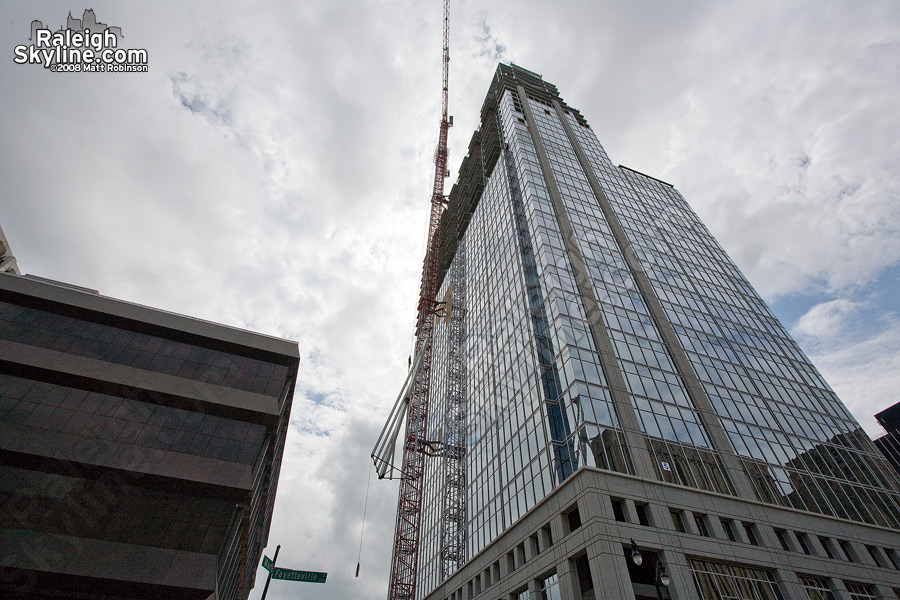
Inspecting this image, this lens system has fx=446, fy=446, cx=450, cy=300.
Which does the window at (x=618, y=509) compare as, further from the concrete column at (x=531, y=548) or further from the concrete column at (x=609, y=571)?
the concrete column at (x=531, y=548)

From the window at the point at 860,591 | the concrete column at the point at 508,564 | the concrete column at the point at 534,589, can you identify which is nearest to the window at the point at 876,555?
the window at the point at 860,591

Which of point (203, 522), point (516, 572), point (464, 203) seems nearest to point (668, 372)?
point (516, 572)

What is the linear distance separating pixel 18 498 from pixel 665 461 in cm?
4322

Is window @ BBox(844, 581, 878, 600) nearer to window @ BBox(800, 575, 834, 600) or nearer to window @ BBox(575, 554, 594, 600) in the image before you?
window @ BBox(800, 575, 834, 600)

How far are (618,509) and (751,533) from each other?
35.5 feet

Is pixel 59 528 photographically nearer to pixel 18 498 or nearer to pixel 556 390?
pixel 18 498

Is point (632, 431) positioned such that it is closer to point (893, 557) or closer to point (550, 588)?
point (550, 588)

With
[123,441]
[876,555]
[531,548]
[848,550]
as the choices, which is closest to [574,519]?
[531,548]

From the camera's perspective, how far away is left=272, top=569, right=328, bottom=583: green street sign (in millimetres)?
22984

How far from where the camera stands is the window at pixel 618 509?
2781 centimetres

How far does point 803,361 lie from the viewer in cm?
5116

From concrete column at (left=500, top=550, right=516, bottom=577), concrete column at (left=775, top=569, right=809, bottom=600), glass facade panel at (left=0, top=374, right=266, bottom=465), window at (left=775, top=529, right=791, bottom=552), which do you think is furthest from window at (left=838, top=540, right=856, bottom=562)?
glass facade panel at (left=0, top=374, right=266, bottom=465)

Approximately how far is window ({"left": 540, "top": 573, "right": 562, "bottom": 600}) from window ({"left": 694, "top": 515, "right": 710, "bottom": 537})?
972 centimetres

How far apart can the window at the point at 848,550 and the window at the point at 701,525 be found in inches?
506
